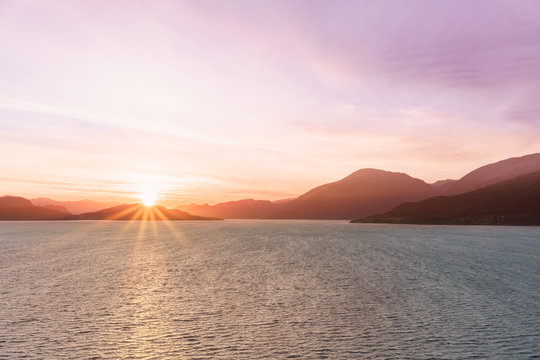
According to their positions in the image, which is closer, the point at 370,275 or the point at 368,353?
the point at 368,353

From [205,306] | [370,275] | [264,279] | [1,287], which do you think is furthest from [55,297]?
[370,275]

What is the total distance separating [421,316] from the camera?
87.5 feet

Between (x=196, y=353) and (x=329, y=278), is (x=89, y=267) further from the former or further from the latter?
(x=196, y=353)

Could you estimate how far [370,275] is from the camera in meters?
46.0

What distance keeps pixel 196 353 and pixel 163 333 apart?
4.24 metres

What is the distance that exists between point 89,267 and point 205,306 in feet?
100.0

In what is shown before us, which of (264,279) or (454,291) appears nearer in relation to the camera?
(454,291)

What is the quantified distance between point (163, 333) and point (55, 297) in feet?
50.5

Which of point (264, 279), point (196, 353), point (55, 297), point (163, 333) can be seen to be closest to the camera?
point (196, 353)

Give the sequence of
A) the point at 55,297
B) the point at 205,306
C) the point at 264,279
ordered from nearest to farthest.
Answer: the point at 205,306 → the point at 55,297 → the point at 264,279

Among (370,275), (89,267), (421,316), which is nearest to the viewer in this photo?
(421,316)

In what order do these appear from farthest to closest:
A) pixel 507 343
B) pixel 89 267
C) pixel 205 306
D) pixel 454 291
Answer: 1. pixel 89 267
2. pixel 454 291
3. pixel 205 306
4. pixel 507 343

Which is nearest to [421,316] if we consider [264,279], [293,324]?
[293,324]

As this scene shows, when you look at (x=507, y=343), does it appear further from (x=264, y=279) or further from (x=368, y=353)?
(x=264, y=279)
